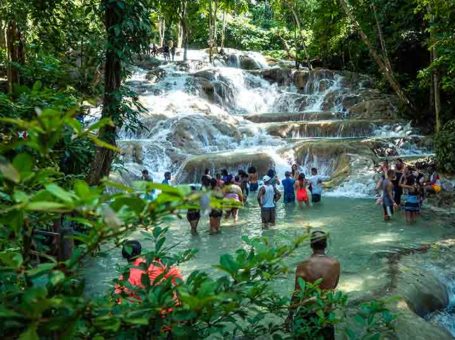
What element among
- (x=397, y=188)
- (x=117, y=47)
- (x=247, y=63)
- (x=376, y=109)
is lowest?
(x=397, y=188)

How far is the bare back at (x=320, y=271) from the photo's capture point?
427 centimetres

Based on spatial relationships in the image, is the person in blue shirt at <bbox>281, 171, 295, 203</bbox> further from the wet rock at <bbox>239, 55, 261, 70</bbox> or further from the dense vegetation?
the wet rock at <bbox>239, 55, 261, 70</bbox>

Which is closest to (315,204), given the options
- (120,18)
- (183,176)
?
(183,176)

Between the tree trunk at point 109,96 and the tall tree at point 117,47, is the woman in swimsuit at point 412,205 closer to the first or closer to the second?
the tall tree at point 117,47

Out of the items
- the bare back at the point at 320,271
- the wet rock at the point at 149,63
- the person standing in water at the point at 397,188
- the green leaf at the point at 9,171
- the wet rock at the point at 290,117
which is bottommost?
the bare back at the point at 320,271

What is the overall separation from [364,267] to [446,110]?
14.9m

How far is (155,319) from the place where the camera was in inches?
64.7

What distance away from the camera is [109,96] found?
198 inches

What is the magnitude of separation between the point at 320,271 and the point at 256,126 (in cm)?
1747

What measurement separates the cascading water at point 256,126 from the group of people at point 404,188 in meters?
2.22

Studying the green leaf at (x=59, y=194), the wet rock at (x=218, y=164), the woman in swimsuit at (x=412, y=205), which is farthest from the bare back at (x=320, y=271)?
the wet rock at (x=218, y=164)

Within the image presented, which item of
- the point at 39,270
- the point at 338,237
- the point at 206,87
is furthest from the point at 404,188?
the point at 206,87

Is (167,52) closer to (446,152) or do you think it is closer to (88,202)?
(446,152)

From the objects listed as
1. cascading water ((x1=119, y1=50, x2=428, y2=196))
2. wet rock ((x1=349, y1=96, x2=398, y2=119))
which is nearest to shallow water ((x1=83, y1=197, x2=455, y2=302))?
cascading water ((x1=119, y1=50, x2=428, y2=196))
